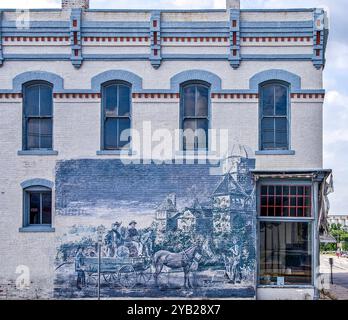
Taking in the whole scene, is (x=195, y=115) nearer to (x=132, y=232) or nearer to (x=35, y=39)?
(x=132, y=232)

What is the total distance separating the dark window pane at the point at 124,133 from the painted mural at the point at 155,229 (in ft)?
1.80

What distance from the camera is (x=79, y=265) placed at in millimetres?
13617

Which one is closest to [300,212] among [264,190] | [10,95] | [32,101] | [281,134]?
[264,190]

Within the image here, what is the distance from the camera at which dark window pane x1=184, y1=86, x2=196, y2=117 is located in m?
14.0

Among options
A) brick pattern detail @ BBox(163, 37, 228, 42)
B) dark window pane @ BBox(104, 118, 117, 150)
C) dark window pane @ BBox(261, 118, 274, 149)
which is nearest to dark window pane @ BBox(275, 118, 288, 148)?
dark window pane @ BBox(261, 118, 274, 149)

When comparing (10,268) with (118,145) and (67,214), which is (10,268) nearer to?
(67,214)

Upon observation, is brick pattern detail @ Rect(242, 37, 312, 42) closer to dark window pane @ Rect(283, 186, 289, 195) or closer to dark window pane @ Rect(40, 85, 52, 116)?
dark window pane @ Rect(283, 186, 289, 195)

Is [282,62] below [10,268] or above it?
above

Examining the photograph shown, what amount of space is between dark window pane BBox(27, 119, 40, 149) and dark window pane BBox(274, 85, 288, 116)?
22.7ft

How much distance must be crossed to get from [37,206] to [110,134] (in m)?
2.92

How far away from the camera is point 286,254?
1357 cm

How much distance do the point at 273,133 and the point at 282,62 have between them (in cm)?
206
